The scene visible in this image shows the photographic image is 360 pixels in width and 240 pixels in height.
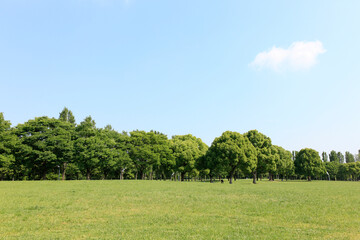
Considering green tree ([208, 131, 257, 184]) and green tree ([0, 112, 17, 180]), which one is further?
green tree ([208, 131, 257, 184])

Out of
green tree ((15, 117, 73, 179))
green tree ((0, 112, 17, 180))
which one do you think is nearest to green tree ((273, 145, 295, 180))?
green tree ((15, 117, 73, 179))

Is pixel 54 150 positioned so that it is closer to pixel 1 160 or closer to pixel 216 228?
pixel 1 160

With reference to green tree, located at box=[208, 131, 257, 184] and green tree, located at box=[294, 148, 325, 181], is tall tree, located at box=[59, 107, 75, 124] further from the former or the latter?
green tree, located at box=[294, 148, 325, 181]

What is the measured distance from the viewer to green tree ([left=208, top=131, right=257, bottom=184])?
215ft

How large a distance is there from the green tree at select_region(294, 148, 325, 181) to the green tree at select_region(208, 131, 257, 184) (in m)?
58.5

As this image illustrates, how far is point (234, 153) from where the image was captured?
6481 cm

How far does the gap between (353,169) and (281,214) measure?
15697 cm

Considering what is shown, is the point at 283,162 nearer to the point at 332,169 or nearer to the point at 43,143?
the point at 332,169

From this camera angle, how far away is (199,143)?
335 ft

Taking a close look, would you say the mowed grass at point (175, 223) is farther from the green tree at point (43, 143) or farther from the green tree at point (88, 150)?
the green tree at point (88, 150)

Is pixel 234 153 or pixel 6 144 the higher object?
pixel 6 144

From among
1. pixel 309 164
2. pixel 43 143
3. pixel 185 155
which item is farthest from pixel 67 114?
pixel 309 164

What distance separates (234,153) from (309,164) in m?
69.5

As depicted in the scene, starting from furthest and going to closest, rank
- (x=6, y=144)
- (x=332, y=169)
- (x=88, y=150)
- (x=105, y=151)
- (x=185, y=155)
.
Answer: (x=332, y=169) → (x=185, y=155) → (x=105, y=151) → (x=88, y=150) → (x=6, y=144)
